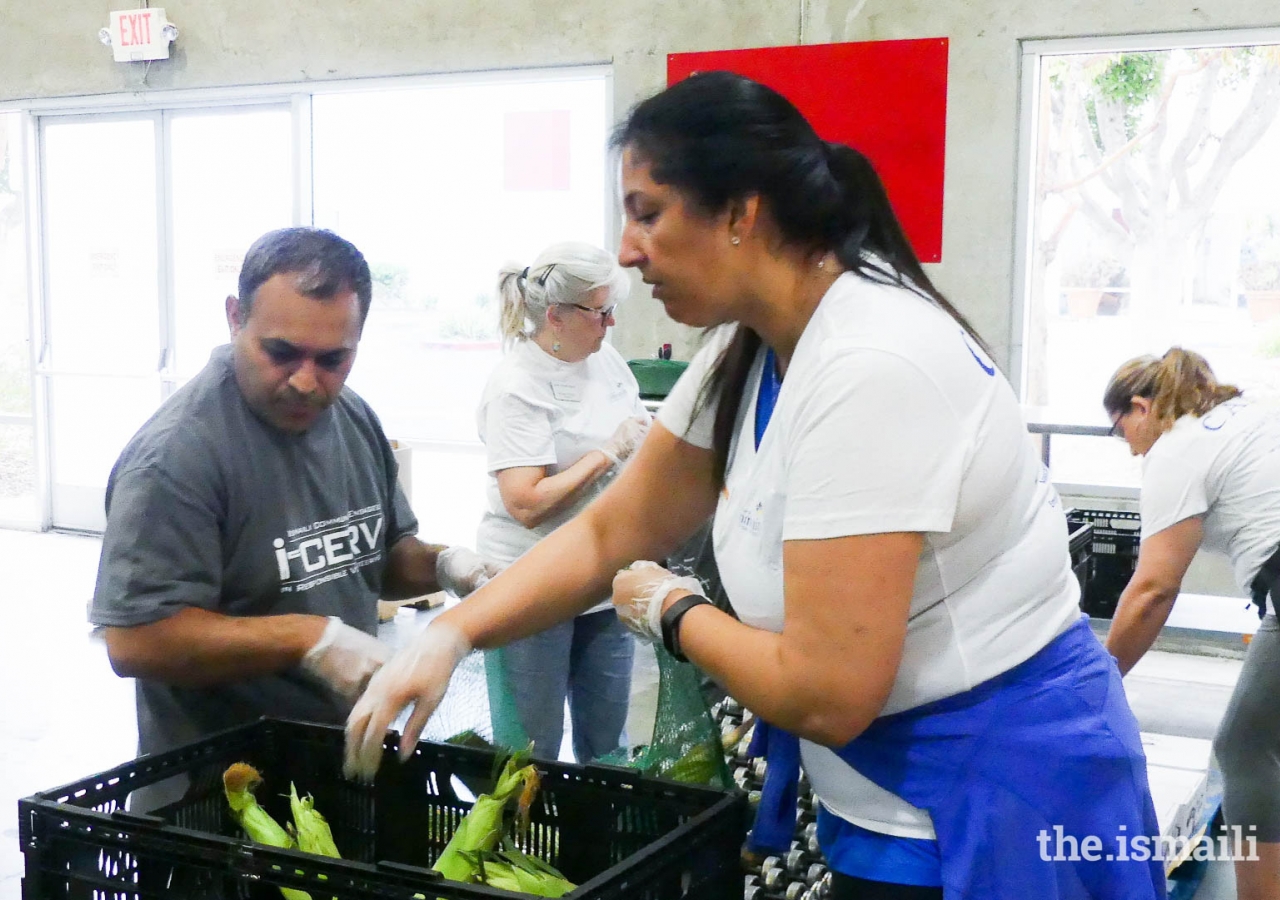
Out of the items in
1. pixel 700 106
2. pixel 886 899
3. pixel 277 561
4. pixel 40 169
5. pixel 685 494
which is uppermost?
pixel 40 169

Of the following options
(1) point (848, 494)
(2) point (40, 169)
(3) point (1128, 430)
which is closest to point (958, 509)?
(1) point (848, 494)

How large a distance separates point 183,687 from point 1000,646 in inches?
42.0

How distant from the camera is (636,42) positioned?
5.88 meters

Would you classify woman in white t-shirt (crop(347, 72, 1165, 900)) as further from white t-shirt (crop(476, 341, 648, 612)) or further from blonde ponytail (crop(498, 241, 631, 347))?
blonde ponytail (crop(498, 241, 631, 347))

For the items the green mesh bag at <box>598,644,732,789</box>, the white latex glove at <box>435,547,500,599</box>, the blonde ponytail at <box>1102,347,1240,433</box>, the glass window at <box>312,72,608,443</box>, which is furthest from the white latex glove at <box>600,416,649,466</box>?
the glass window at <box>312,72,608,443</box>

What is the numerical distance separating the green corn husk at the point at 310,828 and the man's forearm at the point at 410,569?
1.93 ft

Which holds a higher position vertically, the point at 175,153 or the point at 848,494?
the point at 175,153

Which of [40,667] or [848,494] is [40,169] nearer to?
[40,667]

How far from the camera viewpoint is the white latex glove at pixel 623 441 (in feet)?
9.89

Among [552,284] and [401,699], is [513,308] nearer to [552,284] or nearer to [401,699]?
[552,284]

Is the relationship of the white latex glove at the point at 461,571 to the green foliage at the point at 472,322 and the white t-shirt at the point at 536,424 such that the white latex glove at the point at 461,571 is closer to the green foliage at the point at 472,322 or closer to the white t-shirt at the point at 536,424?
the white t-shirt at the point at 536,424

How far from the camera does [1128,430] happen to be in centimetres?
295

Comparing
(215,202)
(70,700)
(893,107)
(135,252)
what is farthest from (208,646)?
(135,252)

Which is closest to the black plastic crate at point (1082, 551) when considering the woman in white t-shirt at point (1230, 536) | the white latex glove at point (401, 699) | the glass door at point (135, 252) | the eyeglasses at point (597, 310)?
the woman in white t-shirt at point (1230, 536)
